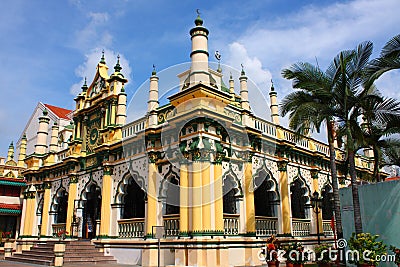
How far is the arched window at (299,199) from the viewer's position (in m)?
20.7

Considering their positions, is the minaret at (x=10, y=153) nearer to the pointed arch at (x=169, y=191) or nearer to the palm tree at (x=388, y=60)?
the pointed arch at (x=169, y=191)

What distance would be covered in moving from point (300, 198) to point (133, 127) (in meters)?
10.3

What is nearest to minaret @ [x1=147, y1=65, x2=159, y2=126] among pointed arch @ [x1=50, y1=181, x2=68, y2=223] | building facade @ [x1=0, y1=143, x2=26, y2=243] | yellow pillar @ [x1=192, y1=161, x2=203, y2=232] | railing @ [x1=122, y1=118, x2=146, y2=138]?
railing @ [x1=122, y1=118, x2=146, y2=138]

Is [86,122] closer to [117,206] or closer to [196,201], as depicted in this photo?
[117,206]

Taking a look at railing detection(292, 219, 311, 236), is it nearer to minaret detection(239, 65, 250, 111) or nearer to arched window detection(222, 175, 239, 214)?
arched window detection(222, 175, 239, 214)

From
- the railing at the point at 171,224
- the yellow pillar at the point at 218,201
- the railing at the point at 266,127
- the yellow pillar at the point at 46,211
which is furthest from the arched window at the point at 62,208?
the railing at the point at 266,127

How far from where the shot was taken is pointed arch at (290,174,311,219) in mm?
20531

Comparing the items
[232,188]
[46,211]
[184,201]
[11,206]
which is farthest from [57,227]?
[232,188]

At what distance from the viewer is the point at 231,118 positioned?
617 inches

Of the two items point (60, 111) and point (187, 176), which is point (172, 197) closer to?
point (187, 176)

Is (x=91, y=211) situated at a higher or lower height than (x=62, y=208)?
lower

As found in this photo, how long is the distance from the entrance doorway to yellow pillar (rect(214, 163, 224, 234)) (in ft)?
30.7

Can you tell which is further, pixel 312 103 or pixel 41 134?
pixel 41 134

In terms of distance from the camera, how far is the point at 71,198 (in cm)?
2173
